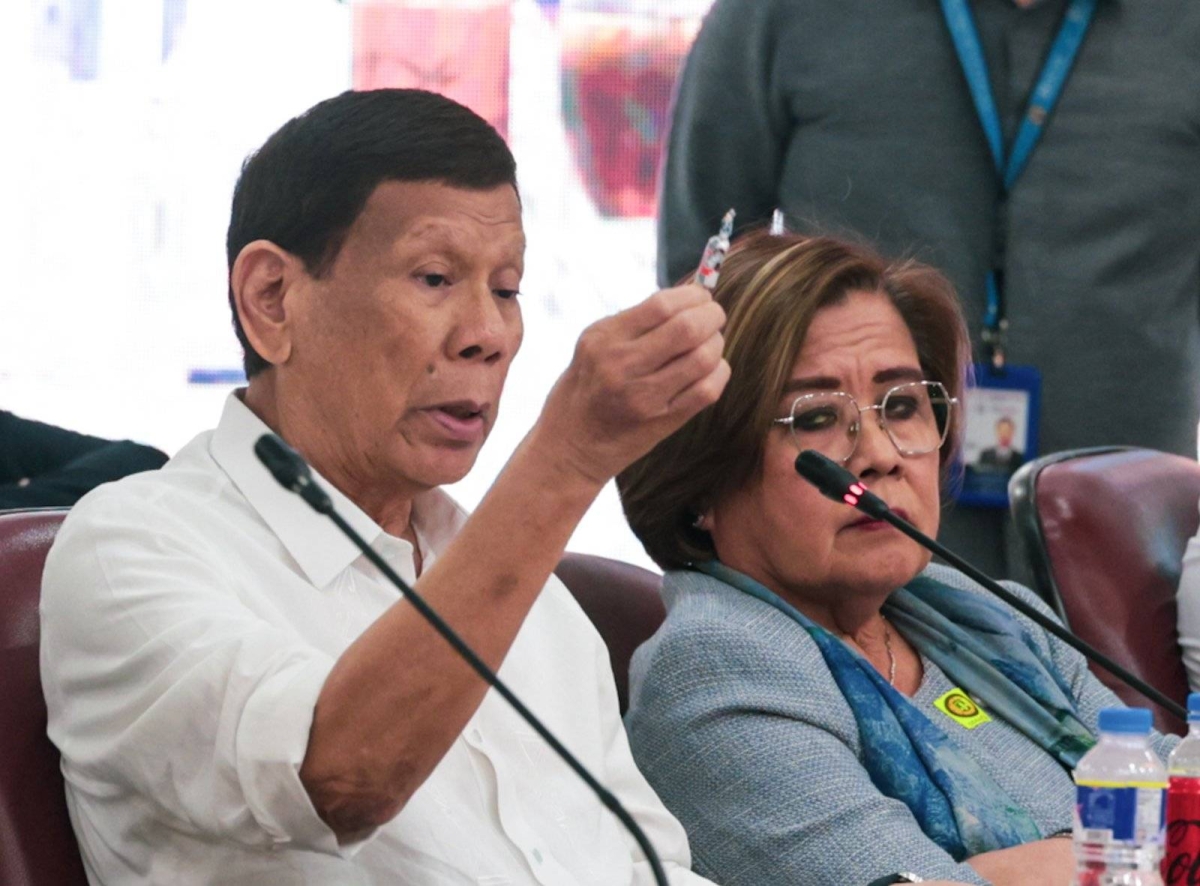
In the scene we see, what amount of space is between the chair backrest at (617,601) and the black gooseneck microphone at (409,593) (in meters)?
0.98

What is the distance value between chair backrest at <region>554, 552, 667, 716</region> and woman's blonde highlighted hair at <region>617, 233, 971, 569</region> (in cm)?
9

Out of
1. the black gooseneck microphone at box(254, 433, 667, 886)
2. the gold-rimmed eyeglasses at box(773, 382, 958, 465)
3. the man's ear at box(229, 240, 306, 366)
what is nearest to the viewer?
the black gooseneck microphone at box(254, 433, 667, 886)

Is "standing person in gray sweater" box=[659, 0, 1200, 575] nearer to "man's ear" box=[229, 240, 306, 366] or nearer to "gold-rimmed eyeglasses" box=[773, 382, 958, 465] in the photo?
"gold-rimmed eyeglasses" box=[773, 382, 958, 465]

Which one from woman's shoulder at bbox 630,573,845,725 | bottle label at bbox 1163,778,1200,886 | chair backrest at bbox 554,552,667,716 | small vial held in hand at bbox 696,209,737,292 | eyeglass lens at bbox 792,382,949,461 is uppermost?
small vial held in hand at bbox 696,209,737,292

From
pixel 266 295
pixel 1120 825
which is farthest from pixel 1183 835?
pixel 266 295

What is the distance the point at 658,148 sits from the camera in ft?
13.3

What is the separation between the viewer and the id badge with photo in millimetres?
3082

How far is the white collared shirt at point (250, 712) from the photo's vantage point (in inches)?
50.3

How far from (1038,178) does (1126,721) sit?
6.28ft

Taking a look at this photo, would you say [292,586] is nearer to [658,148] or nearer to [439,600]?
[439,600]

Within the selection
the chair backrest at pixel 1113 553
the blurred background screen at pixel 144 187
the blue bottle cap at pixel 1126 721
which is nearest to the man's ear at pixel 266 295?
the blue bottle cap at pixel 1126 721

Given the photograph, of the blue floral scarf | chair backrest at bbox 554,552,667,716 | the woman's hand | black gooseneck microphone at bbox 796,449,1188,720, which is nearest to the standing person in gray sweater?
the blue floral scarf

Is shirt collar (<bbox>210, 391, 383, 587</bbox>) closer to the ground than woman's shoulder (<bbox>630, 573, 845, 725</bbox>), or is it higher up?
higher up

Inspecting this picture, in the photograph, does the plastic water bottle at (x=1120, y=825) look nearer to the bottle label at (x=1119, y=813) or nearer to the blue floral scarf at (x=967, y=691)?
the bottle label at (x=1119, y=813)
